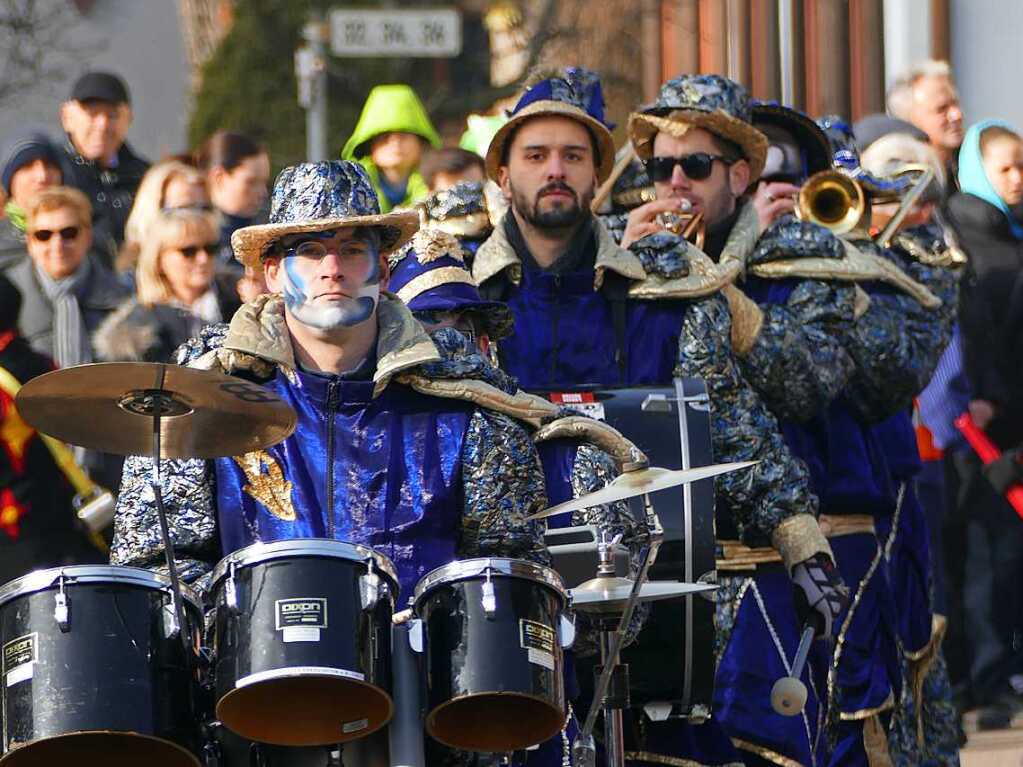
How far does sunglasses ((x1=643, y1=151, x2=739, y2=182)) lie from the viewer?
33.2ft

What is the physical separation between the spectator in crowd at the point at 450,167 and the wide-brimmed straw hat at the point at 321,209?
4.71 metres

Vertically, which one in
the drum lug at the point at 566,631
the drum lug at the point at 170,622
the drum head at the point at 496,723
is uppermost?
the drum lug at the point at 170,622

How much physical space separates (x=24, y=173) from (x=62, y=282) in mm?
1002

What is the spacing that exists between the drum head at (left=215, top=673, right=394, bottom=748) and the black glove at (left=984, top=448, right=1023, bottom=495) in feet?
22.3

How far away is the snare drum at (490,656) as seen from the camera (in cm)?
682

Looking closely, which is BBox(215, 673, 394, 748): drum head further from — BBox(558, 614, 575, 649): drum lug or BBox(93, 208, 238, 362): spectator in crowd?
BBox(93, 208, 238, 362): spectator in crowd

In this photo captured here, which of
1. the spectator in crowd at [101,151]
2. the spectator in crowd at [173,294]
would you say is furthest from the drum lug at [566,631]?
the spectator in crowd at [101,151]

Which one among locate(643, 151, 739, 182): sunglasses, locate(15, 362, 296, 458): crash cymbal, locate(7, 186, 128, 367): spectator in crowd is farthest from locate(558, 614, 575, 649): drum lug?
locate(7, 186, 128, 367): spectator in crowd

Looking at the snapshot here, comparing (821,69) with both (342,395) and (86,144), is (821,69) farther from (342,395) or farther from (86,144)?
(342,395)

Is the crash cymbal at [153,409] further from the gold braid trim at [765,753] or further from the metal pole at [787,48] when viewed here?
the metal pole at [787,48]

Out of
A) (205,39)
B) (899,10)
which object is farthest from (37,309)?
(205,39)

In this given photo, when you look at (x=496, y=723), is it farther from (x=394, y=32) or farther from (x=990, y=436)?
(x=394, y=32)

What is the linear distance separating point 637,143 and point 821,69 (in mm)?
9200

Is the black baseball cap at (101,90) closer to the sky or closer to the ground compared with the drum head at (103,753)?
closer to the sky
